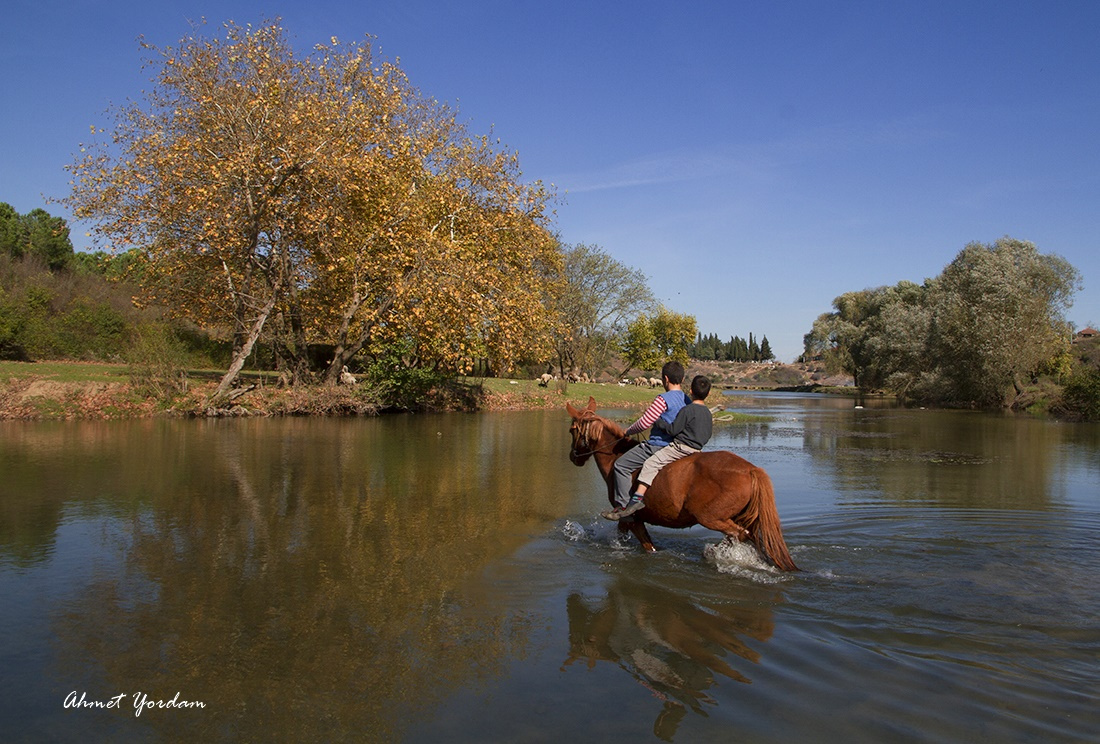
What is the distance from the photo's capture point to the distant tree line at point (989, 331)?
41188 mm

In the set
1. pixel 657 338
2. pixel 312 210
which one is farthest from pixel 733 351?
pixel 312 210

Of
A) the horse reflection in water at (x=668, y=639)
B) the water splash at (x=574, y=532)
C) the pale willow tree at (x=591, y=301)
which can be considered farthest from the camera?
the pale willow tree at (x=591, y=301)

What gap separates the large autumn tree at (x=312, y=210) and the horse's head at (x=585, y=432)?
16.2 meters

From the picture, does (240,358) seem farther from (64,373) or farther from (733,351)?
(733,351)

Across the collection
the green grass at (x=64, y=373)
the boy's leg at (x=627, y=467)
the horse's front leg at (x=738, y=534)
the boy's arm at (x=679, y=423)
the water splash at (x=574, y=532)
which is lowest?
the water splash at (x=574, y=532)

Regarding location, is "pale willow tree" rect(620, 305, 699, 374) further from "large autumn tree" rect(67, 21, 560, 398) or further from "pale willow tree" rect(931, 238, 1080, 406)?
"large autumn tree" rect(67, 21, 560, 398)

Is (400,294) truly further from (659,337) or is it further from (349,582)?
(659,337)

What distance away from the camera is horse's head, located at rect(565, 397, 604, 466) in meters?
9.23

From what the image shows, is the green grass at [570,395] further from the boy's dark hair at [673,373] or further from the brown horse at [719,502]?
the brown horse at [719,502]

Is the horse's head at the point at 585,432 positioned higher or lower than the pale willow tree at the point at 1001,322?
lower

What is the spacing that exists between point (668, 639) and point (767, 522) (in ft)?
7.33

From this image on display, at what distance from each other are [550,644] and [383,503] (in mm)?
5711

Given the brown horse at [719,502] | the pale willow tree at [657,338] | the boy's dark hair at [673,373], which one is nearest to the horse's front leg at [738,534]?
the brown horse at [719,502]

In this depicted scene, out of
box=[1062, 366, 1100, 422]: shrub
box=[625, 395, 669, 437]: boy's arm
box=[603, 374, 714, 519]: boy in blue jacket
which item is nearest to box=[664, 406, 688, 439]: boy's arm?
box=[603, 374, 714, 519]: boy in blue jacket
